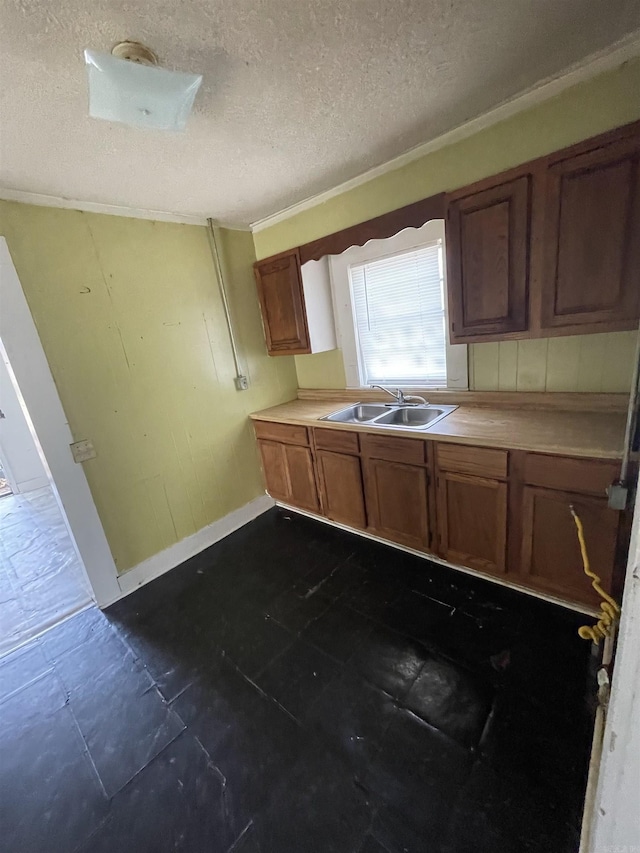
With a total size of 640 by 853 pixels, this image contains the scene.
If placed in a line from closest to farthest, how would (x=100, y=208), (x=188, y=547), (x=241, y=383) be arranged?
(x=100, y=208), (x=188, y=547), (x=241, y=383)

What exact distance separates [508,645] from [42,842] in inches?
73.6

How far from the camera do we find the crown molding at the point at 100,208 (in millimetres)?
1793

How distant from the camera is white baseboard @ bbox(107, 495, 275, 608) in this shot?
2330 millimetres

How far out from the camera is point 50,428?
1.96m

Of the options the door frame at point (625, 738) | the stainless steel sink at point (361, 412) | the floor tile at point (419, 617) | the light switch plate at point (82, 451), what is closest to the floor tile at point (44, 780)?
the light switch plate at point (82, 451)

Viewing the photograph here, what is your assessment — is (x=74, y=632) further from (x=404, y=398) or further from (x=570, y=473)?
(x=570, y=473)

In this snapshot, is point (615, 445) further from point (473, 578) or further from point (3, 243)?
point (3, 243)

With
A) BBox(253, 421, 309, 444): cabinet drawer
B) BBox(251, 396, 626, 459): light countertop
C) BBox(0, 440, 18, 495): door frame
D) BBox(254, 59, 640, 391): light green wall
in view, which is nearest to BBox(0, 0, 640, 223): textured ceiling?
BBox(254, 59, 640, 391): light green wall

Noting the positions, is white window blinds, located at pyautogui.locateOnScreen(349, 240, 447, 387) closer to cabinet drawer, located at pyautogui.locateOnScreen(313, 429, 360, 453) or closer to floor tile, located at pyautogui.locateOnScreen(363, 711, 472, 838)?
cabinet drawer, located at pyautogui.locateOnScreen(313, 429, 360, 453)

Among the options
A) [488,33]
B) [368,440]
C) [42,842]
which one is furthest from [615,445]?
[42,842]

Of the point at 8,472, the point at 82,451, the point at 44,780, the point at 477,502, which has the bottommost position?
the point at 44,780

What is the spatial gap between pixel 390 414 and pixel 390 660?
4.69 ft

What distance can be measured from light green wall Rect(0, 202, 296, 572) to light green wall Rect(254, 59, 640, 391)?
1.09m

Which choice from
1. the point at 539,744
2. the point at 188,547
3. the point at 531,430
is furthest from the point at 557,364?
the point at 188,547
